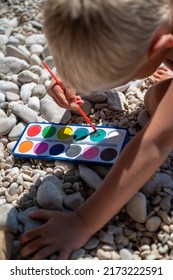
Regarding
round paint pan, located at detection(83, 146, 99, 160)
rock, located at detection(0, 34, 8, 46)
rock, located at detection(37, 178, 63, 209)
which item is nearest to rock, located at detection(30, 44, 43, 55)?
rock, located at detection(0, 34, 8, 46)

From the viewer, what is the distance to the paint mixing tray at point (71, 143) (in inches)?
47.9

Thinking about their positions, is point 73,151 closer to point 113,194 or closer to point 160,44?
point 113,194

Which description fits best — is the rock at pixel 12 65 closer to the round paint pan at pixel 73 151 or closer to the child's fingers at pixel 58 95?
the child's fingers at pixel 58 95

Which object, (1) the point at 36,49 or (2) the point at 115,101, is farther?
(1) the point at 36,49

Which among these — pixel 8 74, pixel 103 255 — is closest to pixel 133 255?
pixel 103 255

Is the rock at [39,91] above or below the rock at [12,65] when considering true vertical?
below

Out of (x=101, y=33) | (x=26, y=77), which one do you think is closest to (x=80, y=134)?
(x=26, y=77)

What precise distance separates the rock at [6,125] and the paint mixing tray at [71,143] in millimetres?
57

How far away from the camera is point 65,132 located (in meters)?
1.31

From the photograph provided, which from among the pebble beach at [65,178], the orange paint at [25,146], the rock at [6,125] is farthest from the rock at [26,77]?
the orange paint at [25,146]

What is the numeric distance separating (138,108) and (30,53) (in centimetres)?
53

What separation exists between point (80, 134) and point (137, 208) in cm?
33

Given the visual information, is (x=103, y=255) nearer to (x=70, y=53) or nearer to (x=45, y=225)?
(x=45, y=225)
